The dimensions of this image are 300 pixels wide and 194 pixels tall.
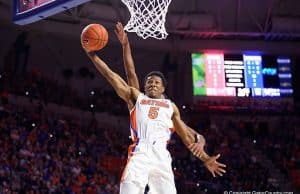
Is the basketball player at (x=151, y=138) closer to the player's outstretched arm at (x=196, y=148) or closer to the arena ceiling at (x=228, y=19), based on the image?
the player's outstretched arm at (x=196, y=148)

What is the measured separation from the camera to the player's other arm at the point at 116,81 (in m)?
4.52

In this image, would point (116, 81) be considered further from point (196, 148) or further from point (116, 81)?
point (196, 148)

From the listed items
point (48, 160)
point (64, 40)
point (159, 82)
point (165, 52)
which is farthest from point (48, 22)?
point (159, 82)

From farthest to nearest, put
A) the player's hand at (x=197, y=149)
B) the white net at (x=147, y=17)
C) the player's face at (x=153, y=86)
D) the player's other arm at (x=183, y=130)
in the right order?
the white net at (x=147, y=17) → the player's other arm at (x=183, y=130) → the player's face at (x=153, y=86) → the player's hand at (x=197, y=149)

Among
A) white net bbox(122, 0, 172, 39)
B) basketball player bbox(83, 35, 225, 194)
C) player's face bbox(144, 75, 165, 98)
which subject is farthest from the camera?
white net bbox(122, 0, 172, 39)

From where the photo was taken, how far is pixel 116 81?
453 cm

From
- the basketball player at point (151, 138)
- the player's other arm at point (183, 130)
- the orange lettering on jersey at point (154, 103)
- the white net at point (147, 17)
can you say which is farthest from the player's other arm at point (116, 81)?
the white net at point (147, 17)

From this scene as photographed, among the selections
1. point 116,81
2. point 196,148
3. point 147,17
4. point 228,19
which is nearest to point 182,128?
point 196,148

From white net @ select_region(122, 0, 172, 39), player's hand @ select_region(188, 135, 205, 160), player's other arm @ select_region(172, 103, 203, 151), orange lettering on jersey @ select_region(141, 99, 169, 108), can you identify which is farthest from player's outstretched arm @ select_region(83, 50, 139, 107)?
white net @ select_region(122, 0, 172, 39)

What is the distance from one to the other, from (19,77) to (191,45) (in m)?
6.50

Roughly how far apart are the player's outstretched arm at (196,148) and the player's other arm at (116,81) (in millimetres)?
427

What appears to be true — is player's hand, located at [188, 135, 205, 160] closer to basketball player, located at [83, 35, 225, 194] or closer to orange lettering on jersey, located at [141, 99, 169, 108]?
basketball player, located at [83, 35, 225, 194]

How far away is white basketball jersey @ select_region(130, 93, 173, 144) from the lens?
14.8 feet

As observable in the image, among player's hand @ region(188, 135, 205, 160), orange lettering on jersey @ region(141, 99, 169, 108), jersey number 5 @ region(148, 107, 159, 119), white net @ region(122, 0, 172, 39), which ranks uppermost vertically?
white net @ region(122, 0, 172, 39)
